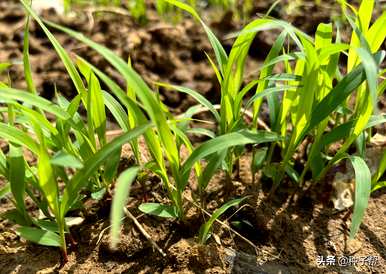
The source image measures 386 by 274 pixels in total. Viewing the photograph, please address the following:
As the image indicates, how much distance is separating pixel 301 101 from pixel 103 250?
57cm

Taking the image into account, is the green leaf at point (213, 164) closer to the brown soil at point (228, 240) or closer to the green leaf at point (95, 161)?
the brown soil at point (228, 240)

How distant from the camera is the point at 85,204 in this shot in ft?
3.92

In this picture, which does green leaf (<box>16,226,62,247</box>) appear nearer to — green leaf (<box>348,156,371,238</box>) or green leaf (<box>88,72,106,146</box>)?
green leaf (<box>88,72,106,146</box>)

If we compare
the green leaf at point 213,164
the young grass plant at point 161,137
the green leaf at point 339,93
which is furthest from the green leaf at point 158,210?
the green leaf at point 339,93

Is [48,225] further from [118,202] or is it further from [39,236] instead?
[118,202]

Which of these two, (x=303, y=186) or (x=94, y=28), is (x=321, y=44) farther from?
(x=94, y=28)

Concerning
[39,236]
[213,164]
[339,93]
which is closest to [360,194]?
[339,93]

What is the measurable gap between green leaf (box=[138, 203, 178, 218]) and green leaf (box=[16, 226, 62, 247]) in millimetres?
193

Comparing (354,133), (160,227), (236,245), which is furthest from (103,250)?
(354,133)

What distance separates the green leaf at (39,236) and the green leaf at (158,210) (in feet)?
0.63

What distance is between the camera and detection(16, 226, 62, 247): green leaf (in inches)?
38.2

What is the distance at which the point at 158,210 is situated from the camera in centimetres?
103

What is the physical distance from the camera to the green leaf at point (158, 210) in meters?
1.03

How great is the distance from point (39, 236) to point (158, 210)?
0.26m
